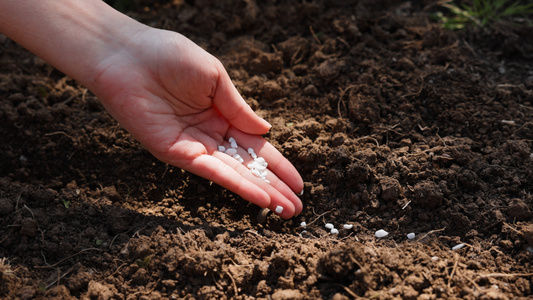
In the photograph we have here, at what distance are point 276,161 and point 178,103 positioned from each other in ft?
2.41

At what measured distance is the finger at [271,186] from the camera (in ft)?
8.68

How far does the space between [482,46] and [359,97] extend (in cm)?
124

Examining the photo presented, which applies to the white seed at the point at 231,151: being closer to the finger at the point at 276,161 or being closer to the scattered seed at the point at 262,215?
the finger at the point at 276,161

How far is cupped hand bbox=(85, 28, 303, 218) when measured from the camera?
2.62 metres

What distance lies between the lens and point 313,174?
2.87 metres

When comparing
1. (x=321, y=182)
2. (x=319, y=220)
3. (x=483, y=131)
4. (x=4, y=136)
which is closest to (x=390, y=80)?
(x=483, y=131)

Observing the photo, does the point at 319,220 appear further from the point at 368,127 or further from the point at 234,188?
the point at 368,127

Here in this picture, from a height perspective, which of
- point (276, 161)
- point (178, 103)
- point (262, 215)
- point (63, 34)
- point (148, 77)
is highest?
point (63, 34)

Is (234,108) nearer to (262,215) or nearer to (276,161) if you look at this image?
(276,161)

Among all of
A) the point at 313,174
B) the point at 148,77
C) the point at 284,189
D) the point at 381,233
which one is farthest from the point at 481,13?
the point at 148,77

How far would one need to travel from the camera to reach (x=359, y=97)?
309 cm

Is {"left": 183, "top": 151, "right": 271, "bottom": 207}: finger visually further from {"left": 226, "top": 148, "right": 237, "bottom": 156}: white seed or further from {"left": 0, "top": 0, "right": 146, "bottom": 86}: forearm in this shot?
{"left": 0, "top": 0, "right": 146, "bottom": 86}: forearm

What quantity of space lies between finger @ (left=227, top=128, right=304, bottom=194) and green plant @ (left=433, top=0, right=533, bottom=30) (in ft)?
6.39

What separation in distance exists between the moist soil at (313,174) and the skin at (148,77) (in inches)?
10.0
